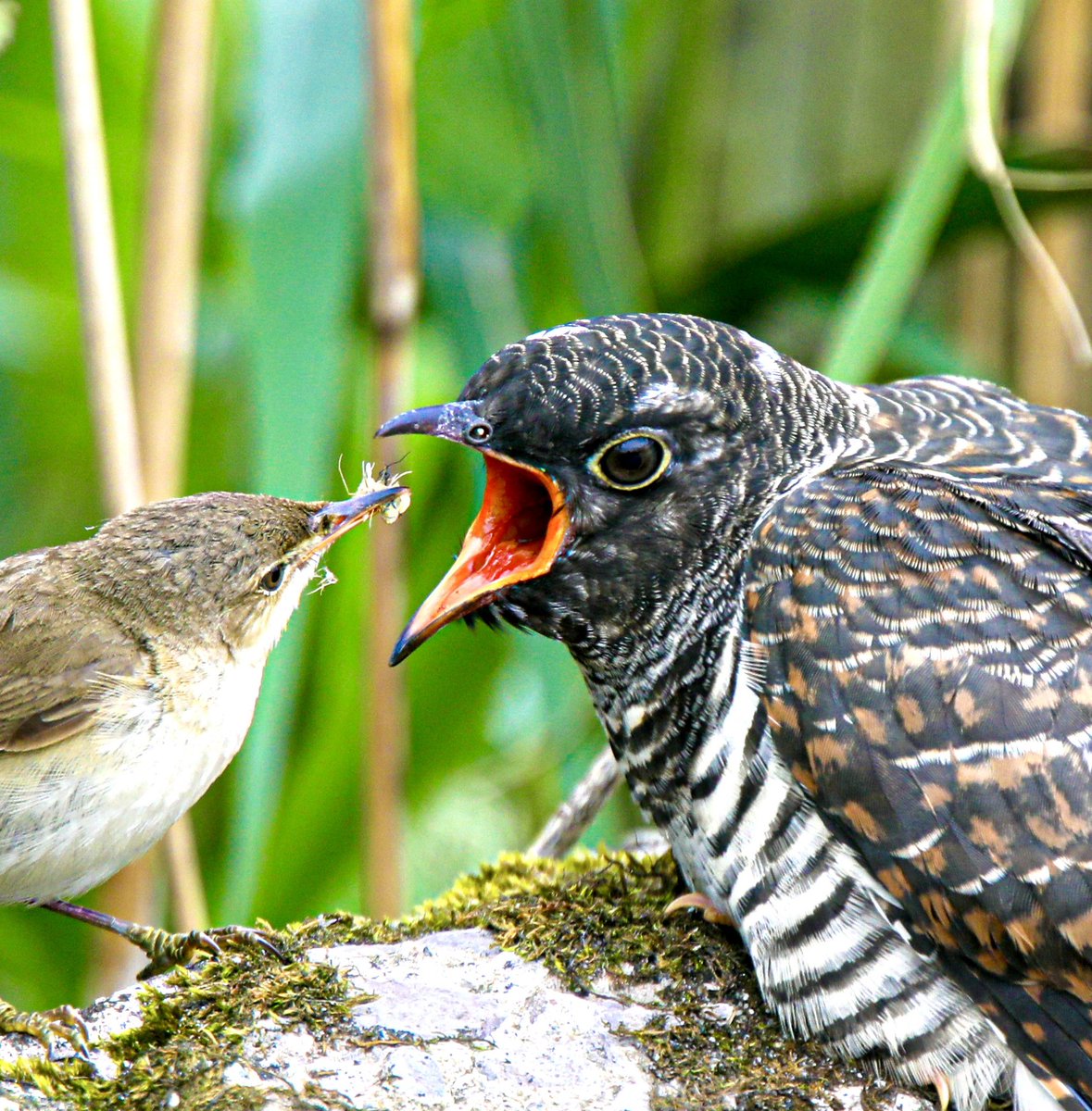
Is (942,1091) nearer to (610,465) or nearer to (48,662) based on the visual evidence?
(610,465)

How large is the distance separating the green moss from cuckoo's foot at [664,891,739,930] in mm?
17

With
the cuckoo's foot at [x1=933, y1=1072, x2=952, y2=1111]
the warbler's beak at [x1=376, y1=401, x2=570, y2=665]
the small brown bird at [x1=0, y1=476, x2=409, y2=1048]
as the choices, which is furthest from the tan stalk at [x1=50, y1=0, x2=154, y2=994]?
the cuckoo's foot at [x1=933, y1=1072, x2=952, y2=1111]

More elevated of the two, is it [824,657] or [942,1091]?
[824,657]

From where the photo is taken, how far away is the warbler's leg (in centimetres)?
199

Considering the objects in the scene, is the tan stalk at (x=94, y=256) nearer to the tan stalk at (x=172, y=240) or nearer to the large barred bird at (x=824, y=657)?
the tan stalk at (x=172, y=240)

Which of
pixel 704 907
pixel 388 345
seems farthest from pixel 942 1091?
pixel 388 345

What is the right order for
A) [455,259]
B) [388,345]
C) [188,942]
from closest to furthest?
1. [188,942]
2. [388,345]
3. [455,259]

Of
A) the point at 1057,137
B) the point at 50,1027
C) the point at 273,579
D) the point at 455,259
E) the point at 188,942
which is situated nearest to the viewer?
the point at 50,1027

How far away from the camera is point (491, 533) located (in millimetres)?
2295

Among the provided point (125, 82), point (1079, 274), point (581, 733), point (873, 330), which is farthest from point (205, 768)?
point (1079, 274)

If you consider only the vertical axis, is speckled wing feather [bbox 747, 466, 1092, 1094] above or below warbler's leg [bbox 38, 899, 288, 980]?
above

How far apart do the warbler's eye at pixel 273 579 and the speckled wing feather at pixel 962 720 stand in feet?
2.38

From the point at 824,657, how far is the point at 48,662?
1.11 meters

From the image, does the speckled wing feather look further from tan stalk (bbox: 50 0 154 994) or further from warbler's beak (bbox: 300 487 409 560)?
tan stalk (bbox: 50 0 154 994)
